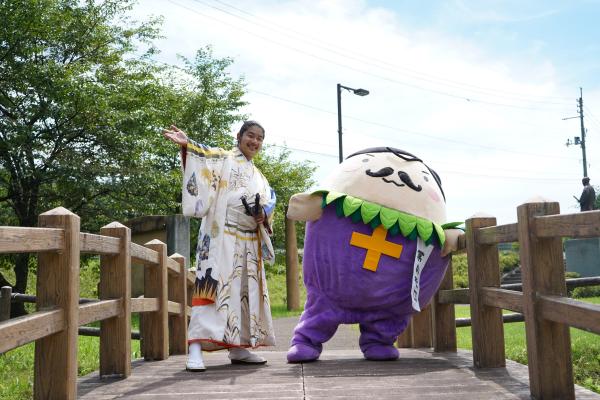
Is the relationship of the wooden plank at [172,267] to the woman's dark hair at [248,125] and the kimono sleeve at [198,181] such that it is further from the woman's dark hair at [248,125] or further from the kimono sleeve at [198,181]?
the woman's dark hair at [248,125]

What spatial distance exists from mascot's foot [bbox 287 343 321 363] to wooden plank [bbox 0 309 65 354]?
5.89ft

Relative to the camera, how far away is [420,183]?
419cm

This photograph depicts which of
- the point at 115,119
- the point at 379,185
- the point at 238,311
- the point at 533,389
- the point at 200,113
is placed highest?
the point at 200,113

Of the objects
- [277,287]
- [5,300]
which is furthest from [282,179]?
[5,300]

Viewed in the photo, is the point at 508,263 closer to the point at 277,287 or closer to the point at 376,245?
the point at 277,287

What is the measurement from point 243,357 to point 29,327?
2152 millimetres

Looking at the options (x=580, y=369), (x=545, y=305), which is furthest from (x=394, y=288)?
(x=580, y=369)

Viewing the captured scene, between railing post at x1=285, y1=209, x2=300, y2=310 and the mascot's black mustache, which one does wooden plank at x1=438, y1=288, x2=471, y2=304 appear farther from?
railing post at x1=285, y1=209, x2=300, y2=310

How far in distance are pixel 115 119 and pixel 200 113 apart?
521 centimetres

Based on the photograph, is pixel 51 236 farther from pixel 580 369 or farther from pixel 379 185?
pixel 580 369

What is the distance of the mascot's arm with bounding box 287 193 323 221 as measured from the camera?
410 cm

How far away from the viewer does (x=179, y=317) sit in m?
5.70

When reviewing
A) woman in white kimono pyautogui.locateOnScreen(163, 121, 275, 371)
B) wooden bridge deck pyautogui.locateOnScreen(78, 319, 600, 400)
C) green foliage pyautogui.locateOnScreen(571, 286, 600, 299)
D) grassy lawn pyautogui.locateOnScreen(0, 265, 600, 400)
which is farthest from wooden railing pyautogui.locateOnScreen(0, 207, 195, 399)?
green foliage pyautogui.locateOnScreen(571, 286, 600, 299)

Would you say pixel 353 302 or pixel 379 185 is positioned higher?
pixel 379 185
